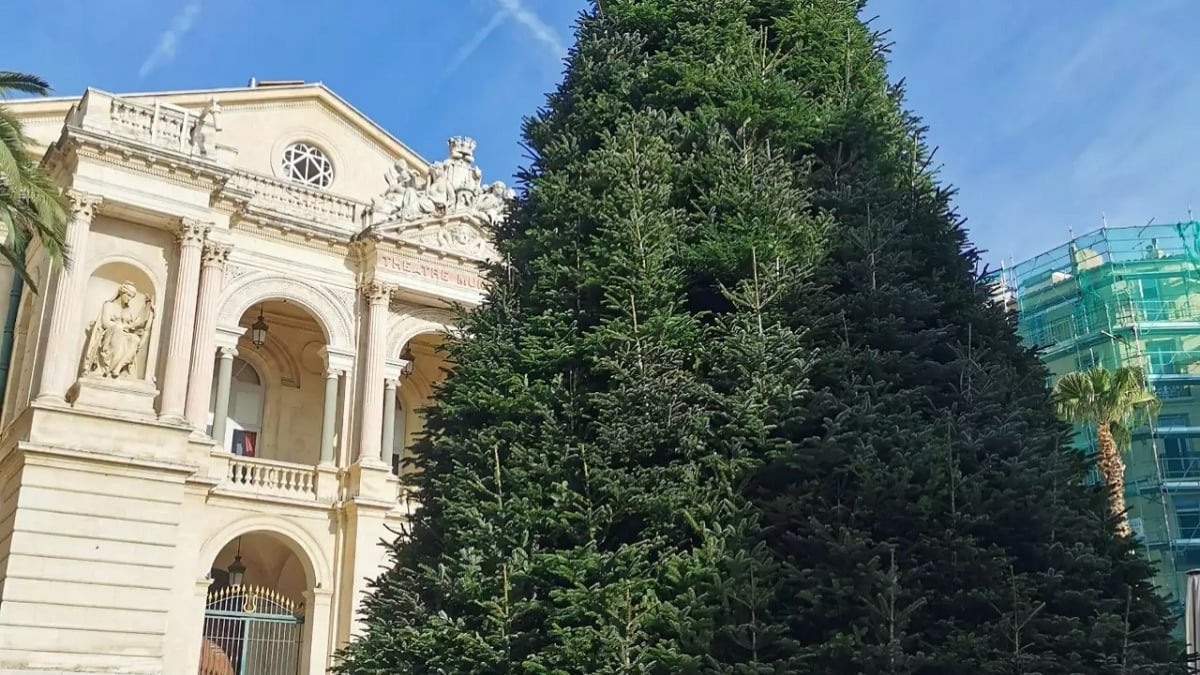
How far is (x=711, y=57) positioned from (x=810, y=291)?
2.38 meters

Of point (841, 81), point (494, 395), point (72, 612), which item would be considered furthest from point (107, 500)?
point (841, 81)

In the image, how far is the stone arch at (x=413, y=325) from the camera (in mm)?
24219

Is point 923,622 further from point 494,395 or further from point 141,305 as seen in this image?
point 141,305

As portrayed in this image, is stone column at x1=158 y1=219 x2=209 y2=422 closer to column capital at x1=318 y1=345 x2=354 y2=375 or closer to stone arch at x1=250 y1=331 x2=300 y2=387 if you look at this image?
column capital at x1=318 y1=345 x2=354 y2=375

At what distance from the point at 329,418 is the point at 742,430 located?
17.5 metres

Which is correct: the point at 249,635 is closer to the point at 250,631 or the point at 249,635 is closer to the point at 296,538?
the point at 250,631

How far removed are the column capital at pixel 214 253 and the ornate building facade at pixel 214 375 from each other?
7 cm

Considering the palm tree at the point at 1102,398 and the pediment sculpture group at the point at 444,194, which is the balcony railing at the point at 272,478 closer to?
the pediment sculpture group at the point at 444,194

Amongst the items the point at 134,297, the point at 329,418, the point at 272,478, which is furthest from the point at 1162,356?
the point at 134,297

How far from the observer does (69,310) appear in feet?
63.5

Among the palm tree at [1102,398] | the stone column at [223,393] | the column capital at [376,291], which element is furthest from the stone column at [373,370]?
the palm tree at [1102,398]

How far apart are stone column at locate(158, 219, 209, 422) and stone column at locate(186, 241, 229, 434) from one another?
193 mm

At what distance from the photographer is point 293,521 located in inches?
860

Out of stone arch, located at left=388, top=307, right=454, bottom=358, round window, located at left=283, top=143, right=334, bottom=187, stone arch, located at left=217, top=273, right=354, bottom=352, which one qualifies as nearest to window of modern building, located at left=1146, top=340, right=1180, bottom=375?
stone arch, located at left=388, top=307, right=454, bottom=358
